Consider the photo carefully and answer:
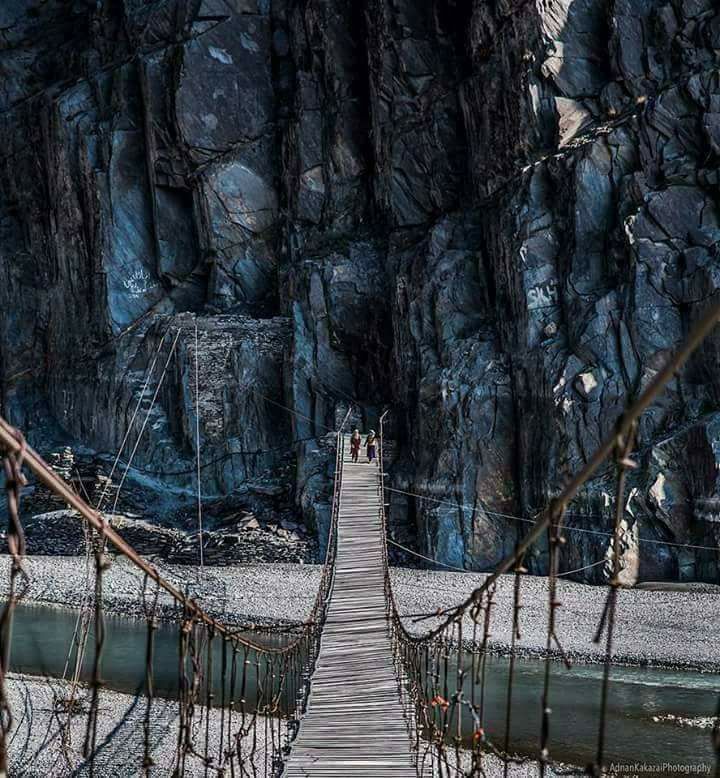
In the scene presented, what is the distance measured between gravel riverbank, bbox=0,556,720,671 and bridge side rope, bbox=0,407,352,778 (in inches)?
73.8

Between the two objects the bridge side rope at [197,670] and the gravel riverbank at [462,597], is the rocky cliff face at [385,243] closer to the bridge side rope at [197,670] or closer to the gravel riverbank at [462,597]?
the gravel riverbank at [462,597]

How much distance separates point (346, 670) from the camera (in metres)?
14.4

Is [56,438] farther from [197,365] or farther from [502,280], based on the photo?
[502,280]

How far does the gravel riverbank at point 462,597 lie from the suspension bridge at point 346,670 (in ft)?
7.07

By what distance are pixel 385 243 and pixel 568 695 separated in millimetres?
22631

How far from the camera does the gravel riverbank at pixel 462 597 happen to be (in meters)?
24.8

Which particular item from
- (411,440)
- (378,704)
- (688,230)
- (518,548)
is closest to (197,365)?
(411,440)

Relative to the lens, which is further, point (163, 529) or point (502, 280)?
point (163, 529)

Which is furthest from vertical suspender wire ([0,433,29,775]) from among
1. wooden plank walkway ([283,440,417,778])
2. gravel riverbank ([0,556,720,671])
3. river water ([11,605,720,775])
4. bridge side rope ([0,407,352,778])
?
gravel riverbank ([0,556,720,671])

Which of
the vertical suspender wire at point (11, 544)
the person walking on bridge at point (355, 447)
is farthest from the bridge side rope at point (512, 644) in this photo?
the person walking on bridge at point (355, 447)

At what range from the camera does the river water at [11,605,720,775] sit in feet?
59.0

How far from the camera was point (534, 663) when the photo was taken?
24.4m

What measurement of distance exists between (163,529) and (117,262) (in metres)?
14.0

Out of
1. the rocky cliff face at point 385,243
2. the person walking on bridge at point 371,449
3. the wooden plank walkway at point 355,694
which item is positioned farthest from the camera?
the person walking on bridge at point 371,449
